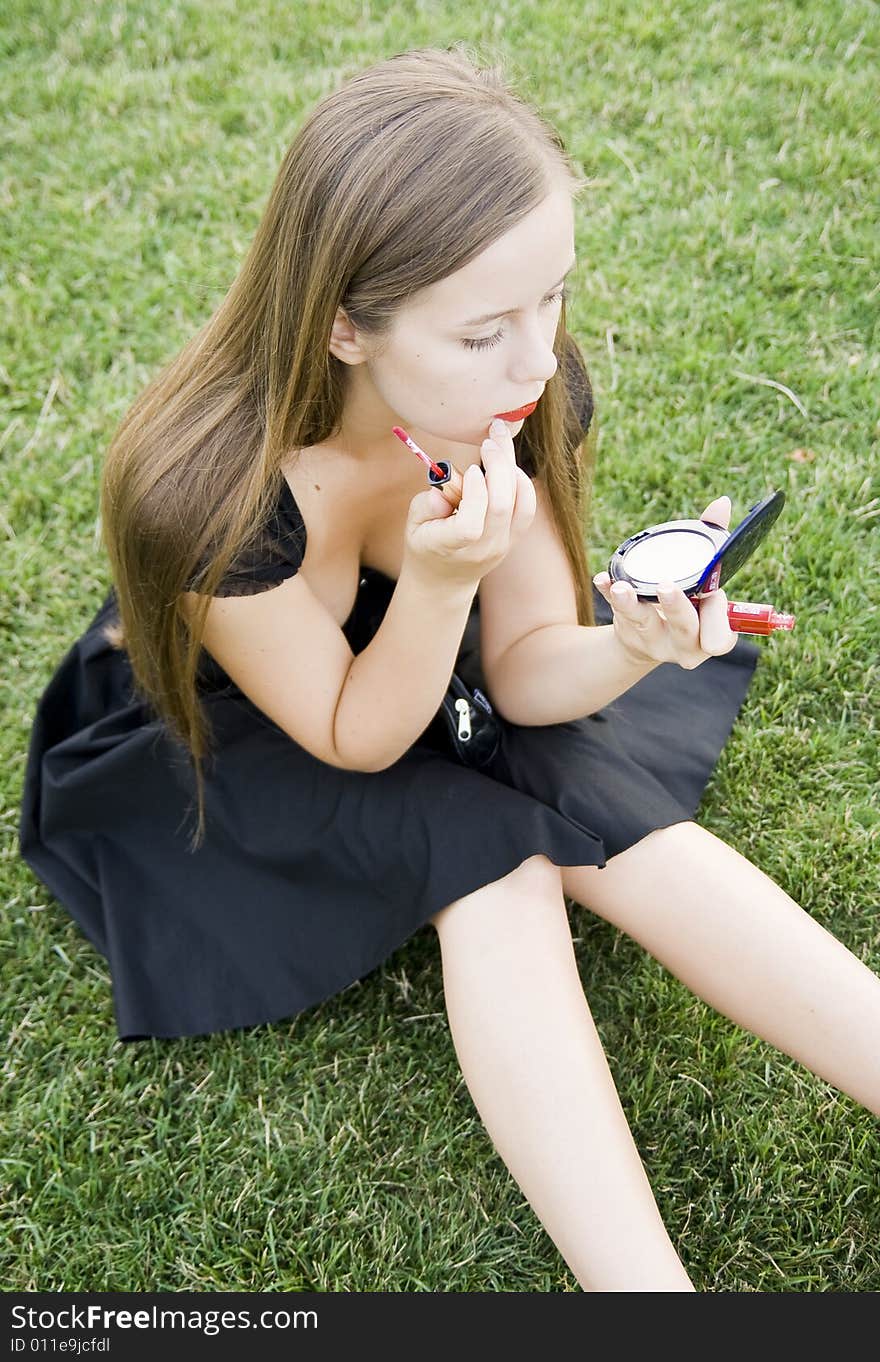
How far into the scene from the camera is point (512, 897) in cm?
202

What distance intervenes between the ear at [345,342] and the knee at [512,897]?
80 centimetres

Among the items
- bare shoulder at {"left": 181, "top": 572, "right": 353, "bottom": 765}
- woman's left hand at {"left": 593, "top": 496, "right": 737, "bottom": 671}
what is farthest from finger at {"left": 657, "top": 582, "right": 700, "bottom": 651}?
bare shoulder at {"left": 181, "top": 572, "right": 353, "bottom": 765}

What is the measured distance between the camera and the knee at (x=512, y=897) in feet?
6.59

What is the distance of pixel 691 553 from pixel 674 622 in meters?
0.13

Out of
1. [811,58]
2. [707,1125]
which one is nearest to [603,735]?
[707,1125]

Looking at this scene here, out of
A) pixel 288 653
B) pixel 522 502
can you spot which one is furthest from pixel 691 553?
pixel 288 653

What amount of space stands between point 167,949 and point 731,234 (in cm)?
253

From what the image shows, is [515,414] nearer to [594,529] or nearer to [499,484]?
[499,484]

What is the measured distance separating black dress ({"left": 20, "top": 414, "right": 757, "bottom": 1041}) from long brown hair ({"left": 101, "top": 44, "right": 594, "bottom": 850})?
90 millimetres

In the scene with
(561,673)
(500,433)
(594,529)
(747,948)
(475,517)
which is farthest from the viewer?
(594,529)

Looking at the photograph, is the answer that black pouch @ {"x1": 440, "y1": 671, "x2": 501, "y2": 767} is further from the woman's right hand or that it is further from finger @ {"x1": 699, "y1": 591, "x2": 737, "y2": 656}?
finger @ {"x1": 699, "y1": 591, "x2": 737, "y2": 656}

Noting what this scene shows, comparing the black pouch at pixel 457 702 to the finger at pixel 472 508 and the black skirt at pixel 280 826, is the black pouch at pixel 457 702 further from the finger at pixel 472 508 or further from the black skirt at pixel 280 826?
the finger at pixel 472 508

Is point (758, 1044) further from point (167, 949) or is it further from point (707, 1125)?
point (167, 949)

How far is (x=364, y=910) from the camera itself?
7.14 feet
